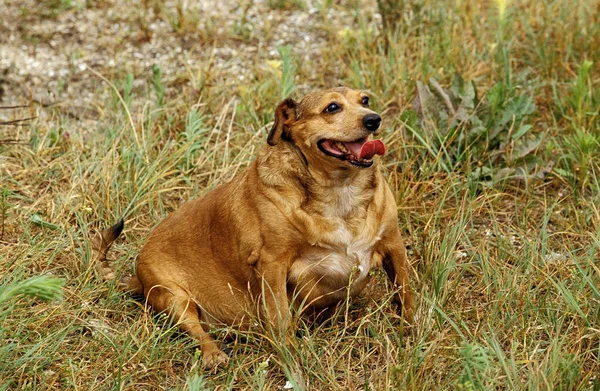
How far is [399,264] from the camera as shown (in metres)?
4.11

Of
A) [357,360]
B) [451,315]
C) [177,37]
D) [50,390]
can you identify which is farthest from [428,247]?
[177,37]

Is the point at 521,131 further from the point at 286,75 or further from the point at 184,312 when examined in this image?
the point at 184,312

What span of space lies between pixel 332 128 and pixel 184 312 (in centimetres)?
117

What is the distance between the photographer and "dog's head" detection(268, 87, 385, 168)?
12.7ft

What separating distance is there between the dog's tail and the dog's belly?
3.44ft

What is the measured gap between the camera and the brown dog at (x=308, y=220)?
3939mm

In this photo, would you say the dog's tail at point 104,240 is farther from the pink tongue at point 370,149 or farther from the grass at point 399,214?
the pink tongue at point 370,149

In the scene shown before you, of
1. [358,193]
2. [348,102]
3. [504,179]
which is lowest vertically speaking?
[504,179]

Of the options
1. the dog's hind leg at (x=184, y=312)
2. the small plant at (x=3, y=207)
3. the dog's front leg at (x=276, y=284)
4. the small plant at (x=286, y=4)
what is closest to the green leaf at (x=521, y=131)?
the dog's front leg at (x=276, y=284)

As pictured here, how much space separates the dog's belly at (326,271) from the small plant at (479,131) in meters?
1.36

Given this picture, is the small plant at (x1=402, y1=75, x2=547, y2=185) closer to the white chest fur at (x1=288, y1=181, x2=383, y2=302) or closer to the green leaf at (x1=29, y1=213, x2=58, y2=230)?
the white chest fur at (x1=288, y1=181, x2=383, y2=302)

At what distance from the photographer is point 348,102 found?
13.3ft

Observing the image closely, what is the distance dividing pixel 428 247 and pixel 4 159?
109 inches

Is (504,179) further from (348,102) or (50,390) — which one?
(50,390)
